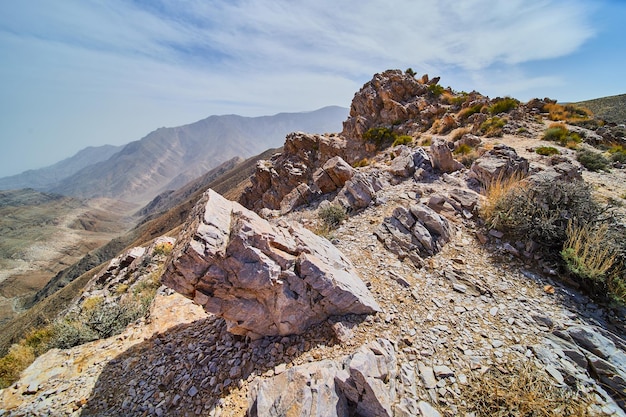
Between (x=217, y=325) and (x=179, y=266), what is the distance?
7.52 feet

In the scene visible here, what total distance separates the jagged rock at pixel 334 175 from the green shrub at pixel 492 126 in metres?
13.3

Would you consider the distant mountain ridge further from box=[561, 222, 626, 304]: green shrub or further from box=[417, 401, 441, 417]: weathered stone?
box=[417, 401, 441, 417]: weathered stone

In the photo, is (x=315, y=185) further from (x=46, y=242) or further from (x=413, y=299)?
(x=46, y=242)

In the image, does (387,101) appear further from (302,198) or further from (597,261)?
(597,261)

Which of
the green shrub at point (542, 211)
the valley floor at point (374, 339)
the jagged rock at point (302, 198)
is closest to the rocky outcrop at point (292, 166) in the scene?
the jagged rock at point (302, 198)

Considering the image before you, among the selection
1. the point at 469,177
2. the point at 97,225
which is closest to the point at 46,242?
the point at 97,225

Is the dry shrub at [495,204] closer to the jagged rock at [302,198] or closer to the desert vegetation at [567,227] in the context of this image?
the desert vegetation at [567,227]

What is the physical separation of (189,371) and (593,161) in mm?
19343

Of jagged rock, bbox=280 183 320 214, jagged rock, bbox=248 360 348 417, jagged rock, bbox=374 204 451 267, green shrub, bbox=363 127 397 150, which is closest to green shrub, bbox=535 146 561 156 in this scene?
jagged rock, bbox=374 204 451 267

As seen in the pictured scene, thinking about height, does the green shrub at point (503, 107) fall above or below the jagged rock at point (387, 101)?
below

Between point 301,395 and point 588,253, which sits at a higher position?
point 588,253

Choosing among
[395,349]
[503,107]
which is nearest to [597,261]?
[395,349]

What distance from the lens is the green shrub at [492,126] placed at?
18358mm

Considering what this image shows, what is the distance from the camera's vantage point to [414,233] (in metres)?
7.10
